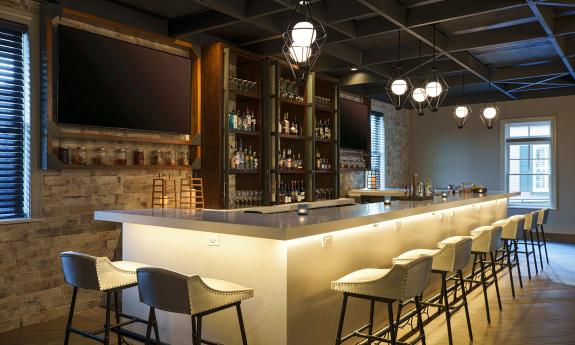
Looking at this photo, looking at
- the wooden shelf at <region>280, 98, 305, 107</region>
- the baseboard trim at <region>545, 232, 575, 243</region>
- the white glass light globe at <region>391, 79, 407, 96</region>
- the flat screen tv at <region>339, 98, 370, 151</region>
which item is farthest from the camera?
the baseboard trim at <region>545, 232, 575, 243</region>

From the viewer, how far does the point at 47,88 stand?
4203 millimetres

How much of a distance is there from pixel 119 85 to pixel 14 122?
1.01 m

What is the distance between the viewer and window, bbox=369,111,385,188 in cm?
964

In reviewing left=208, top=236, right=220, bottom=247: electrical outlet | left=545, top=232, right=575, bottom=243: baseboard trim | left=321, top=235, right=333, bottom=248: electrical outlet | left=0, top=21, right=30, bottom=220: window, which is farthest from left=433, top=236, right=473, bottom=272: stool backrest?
left=545, top=232, right=575, bottom=243: baseboard trim

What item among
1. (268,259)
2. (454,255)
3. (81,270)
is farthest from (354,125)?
(81,270)

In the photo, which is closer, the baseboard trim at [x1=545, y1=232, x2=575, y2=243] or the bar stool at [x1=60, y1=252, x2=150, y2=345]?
the bar stool at [x1=60, y1=252, x2=150, y2=345]

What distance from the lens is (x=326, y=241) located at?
333 cm

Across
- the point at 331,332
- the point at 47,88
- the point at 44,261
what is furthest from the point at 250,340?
the point at 47,88

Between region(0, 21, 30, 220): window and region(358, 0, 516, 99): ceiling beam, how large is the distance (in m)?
3.01

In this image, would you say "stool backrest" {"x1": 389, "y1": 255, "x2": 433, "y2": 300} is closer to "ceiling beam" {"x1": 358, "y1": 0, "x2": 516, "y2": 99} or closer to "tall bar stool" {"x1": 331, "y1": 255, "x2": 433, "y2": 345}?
"tall bar stool" {"x1": 331, "y1": 255, "x2": 433, "y2": 345}

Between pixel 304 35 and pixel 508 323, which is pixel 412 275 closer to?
pixel 304 35

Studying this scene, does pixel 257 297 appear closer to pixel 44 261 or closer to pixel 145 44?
pixel 44 261

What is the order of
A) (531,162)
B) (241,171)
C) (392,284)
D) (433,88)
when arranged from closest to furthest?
(392,284), (433,88), (241,171), (531,162)

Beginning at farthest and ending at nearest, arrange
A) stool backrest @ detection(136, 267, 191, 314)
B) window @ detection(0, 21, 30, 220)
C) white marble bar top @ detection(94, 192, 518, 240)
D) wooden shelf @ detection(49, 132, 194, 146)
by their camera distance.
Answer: wooden shelf @ detection(49, 132, 194, 146), window @ detection(0, 21, 30, 220), white marble bar top @ detection(94, 192, 518, 240), stool backrest @ detection(136, 267, 191, 314)
